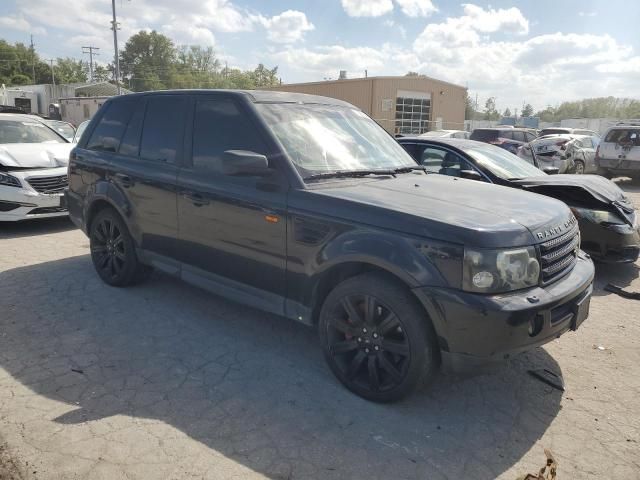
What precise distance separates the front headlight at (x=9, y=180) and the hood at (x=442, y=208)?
5.86m

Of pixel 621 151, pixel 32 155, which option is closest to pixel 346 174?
pixel 32 155

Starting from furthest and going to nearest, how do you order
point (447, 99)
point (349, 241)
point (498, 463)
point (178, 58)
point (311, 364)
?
point (178, 58)
point (447, 99)
point (311, 364)
point (349, 241)
point (498, 463)

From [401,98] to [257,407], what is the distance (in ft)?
109

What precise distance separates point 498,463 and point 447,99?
123 feet

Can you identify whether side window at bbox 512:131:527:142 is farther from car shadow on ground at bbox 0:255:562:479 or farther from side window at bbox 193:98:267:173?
side window at bbox 193:98:267:173

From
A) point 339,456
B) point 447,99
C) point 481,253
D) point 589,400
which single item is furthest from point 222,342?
point 447,99

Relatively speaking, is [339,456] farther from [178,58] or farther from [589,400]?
[178,58]

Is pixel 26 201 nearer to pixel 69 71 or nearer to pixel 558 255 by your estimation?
pixel 558 255

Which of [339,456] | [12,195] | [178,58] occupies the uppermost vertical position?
[178,58]

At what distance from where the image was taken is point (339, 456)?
9.00 feet

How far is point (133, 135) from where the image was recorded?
4809 millimetres

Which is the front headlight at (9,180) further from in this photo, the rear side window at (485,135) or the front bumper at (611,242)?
the rear side window at (485,135)

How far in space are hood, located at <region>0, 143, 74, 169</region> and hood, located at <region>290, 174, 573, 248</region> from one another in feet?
20.1

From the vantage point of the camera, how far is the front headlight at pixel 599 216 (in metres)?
5.71
